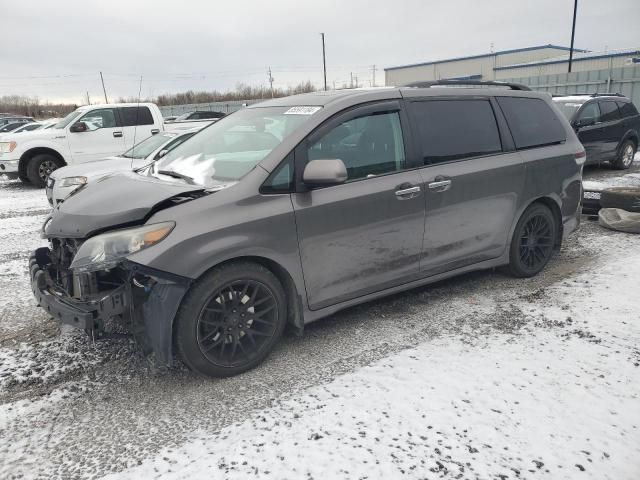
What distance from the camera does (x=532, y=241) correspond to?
182 inches

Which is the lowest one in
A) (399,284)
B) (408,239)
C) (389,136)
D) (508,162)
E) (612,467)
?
(612,467)

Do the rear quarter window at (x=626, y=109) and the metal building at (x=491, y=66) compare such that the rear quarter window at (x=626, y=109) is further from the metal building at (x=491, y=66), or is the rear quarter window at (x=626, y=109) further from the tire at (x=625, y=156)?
the metal building at (x=491, y=66)

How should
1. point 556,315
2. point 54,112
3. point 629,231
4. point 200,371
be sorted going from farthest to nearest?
point 54,112 → point 629,231 → point 556,315 → point 200,371

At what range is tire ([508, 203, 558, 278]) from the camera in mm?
4512

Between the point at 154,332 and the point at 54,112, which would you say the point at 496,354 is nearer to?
the point at 154,332

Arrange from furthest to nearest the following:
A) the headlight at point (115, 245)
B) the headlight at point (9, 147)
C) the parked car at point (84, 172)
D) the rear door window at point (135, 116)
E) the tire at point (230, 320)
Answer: the rear door window at point (135, 116) → the headlight at point (9, 147) → the parked car at point (84, 172) → the tire at point (230, 320) → the headlight at point (115, 245)

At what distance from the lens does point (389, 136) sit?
365cm

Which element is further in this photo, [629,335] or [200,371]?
[629,335]

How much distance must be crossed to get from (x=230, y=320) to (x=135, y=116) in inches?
426

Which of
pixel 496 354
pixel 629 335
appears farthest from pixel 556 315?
pixel 496 354

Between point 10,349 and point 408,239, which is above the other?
point 408,239

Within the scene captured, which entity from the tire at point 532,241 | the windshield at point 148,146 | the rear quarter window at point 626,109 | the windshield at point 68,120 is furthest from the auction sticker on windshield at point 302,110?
the rear quarter window at point 626,109

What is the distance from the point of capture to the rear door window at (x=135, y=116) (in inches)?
481

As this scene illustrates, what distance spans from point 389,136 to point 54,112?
68393 mm
